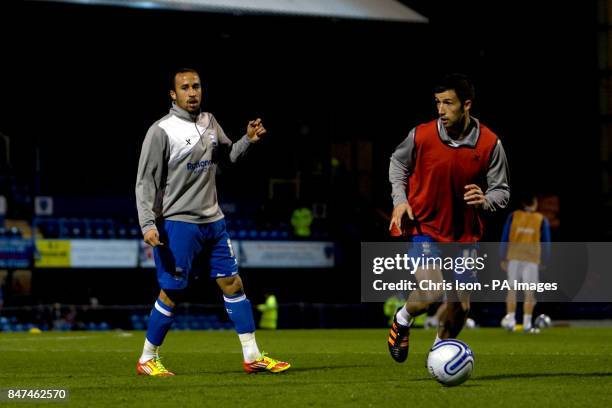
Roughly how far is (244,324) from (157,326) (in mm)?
599

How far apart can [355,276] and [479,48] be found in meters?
6.91

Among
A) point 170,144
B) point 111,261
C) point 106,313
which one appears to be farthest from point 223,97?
point 170,144

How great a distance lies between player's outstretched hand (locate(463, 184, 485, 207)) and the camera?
7891 millimetres

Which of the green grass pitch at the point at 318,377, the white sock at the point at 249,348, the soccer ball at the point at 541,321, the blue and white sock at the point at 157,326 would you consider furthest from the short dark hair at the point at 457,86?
the soccer ball at the point at 541,321

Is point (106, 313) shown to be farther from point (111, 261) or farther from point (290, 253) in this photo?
point (290, 253)

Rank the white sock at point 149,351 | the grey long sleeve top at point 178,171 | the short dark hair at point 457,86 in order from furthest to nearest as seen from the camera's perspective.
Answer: the white sock at point 149,351 < the grey long sleeve top at point 178,171 < the short dark hair at point 457,86

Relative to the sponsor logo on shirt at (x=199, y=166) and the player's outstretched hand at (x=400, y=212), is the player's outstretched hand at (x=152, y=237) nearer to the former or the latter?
the sponsor logo on shirt at (x=199, y=166)

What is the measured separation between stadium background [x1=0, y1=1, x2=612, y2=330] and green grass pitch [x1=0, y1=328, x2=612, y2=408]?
47.9 ft

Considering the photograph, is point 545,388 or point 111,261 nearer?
point 545,388

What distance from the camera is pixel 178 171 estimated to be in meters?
8.38

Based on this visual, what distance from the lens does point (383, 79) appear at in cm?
3400

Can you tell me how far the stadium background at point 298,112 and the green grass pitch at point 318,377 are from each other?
14.6 metres

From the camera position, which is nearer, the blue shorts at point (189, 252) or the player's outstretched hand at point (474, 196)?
the player's outstretched hand at point (474, 196)

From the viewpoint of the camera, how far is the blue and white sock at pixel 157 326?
8484mm
